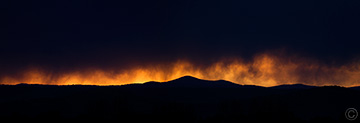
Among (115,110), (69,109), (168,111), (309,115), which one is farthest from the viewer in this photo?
(69,109)

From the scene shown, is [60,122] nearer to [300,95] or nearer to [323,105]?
[323,105]

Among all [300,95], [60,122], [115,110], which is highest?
[300,95]

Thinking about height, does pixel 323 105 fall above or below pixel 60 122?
above

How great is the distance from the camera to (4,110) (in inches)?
6875

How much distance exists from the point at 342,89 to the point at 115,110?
10123 cm

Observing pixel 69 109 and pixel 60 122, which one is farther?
pixel 69 109

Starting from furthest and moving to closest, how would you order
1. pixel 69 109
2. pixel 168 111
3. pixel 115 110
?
pixel 69 109 < pixel 115 110 < pixel 168 111

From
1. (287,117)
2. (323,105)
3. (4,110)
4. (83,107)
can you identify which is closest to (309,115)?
(323,105)

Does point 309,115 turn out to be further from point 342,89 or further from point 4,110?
point 4,110

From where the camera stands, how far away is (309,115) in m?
144

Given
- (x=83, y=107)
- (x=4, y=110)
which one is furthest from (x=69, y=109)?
(x=4, y=110)

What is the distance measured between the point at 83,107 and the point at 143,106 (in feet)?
83.5

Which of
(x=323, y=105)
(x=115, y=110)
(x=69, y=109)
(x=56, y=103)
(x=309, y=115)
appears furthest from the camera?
(x=56, y=103)

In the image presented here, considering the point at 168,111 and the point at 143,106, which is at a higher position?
the point at 143,106
